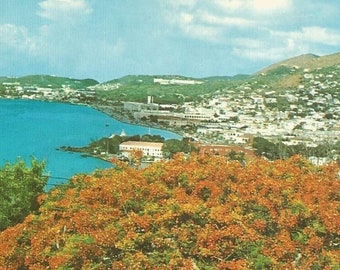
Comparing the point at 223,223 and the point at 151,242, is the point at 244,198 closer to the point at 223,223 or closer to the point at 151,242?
the point at 223,223

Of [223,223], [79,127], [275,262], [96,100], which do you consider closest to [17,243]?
[223,223]

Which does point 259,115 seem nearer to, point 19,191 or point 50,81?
point 19,191

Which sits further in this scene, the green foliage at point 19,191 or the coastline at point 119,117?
the coastline at point 119,117

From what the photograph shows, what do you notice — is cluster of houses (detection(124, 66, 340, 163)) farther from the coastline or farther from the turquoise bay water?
the turquoise bay water

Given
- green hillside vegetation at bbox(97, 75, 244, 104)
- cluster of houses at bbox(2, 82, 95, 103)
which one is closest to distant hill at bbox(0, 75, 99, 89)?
green hillside vegetation at bbox(97, 75, 244, 104)

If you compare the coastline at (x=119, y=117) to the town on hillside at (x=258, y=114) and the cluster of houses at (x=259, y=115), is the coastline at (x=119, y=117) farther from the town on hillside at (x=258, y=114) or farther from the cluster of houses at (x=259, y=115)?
the cluster of houses at (x=259, y=115)

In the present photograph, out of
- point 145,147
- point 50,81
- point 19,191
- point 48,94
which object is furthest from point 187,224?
point 50,81

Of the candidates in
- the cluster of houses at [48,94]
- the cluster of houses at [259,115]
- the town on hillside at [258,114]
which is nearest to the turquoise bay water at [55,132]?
the town on hillside at [258,114]
